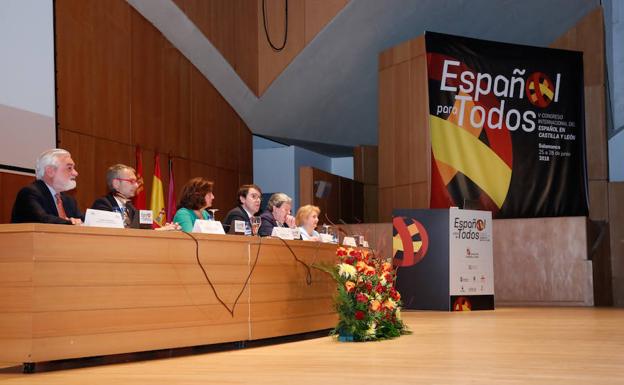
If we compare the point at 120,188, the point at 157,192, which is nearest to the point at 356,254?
the point at 120,188

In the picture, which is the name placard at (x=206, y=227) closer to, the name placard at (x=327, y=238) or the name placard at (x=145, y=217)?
the name placard at (x=145, y=217)

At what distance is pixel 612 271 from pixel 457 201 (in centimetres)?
247

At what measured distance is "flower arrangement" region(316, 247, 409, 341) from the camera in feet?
18.2

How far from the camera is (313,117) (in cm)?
1223

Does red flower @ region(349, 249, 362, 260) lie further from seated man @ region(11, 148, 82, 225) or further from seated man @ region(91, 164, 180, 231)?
seated man @ region(11, 148, 82, 225)

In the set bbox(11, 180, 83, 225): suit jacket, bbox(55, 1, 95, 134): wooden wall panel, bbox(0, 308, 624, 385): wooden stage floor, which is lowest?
bbox(0, 308, 624, 385): wooden stage floor

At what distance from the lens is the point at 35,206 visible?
466 centimetres

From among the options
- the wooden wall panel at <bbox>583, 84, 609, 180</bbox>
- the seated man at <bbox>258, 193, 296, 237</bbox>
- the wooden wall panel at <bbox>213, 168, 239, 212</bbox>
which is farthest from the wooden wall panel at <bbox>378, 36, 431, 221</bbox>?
the seated man at <bbox>258, 193, 296, 237</bbox>

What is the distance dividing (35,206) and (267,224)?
80.5 inches

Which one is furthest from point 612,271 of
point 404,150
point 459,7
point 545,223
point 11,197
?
point 11,197

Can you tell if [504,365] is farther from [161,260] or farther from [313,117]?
[313,117]

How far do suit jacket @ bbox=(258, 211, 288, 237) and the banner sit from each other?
400 cm

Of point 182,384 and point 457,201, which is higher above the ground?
point 457,201

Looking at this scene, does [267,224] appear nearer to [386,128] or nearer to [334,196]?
[386,128]
